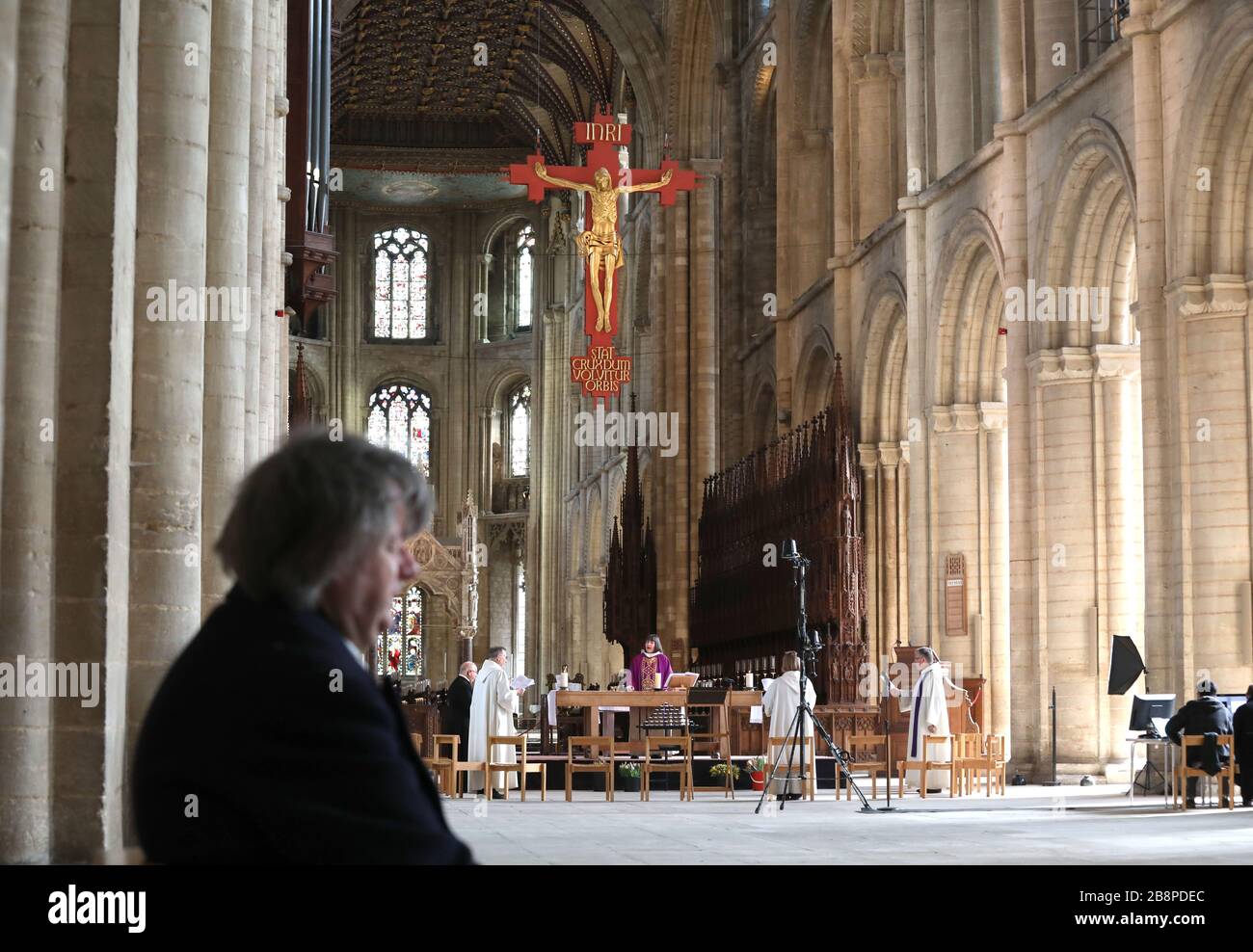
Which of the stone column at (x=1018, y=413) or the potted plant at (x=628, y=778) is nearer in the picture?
the potted plant at (x=628, y=778)

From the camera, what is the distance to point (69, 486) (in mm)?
7633

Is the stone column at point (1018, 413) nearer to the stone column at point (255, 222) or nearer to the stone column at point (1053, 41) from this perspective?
the stone column at point (1053, 41)

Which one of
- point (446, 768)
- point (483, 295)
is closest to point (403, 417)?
point (483, 295)

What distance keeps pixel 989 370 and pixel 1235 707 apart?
8123 mm

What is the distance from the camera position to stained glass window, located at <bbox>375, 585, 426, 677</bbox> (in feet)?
150

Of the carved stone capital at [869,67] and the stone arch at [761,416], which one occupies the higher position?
the carved stone capital at [869,67]

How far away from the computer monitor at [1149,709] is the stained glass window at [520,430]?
119 ft

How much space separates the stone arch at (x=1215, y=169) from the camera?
48.5 ft

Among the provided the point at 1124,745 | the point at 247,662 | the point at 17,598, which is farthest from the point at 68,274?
the point at 1124,745

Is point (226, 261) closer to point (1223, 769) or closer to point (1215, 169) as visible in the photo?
point (1223, 769)

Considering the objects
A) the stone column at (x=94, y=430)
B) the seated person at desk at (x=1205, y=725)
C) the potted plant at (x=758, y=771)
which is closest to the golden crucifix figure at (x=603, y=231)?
the potted plant at (x=758, y=771)

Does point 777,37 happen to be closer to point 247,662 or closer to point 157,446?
point 157,446

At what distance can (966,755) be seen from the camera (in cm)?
1622

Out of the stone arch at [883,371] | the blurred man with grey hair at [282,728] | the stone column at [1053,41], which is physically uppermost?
the stone column at [1053,41]
